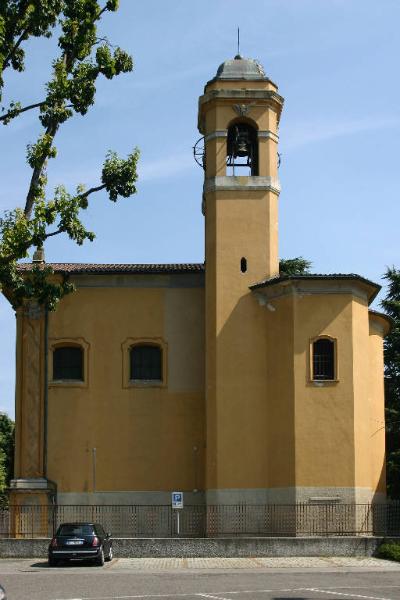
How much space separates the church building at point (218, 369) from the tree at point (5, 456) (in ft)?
73.4

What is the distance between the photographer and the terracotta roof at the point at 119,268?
121ft

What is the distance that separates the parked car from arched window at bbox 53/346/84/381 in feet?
30.9

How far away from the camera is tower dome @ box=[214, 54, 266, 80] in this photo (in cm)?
3650

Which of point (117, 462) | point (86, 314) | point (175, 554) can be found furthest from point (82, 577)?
point (86, 314)

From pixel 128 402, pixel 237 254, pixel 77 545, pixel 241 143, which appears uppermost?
pixel 241 143

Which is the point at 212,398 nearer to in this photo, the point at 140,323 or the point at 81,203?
the point at 140,323

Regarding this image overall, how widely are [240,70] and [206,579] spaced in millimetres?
19058

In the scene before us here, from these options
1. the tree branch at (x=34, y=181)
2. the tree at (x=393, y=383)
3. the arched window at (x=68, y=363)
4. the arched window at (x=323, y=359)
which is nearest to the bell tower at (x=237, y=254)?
the arched window at (x=323, y=359)

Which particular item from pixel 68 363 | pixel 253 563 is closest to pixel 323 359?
pixel 253 563

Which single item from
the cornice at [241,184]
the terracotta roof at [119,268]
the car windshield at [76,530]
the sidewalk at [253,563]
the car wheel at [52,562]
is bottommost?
the sidewalk at [253,563]

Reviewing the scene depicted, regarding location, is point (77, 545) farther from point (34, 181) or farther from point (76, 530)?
point (34, 181)

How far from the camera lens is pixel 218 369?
114 feet

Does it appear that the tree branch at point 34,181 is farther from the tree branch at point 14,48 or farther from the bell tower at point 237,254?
the bell tower at point 237,254

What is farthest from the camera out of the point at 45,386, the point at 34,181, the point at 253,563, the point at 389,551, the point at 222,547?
the point at 45,386
